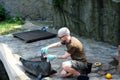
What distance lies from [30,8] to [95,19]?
5.16 m

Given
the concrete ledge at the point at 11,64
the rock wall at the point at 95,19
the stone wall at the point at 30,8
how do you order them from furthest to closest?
the stone wall at the point at 30,8 → the rock wall at the point at 95,19 → the concrete ledge at the point at 11,64

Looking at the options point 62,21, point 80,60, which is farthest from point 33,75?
point 62,21

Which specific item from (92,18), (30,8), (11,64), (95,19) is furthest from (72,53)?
(30,8)

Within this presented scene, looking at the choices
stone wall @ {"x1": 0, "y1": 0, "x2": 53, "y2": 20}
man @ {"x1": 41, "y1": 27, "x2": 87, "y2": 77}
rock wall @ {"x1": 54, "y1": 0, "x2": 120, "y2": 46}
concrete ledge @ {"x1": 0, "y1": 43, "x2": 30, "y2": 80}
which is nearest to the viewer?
man @ {"x1": 41, "y1": 27, "x2": 87, "y2": 77}

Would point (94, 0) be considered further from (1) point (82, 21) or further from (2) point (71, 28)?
(2) point (71, 28)

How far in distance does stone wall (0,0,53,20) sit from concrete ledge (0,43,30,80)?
4.42m

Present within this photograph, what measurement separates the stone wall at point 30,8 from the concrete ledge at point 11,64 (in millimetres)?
4423

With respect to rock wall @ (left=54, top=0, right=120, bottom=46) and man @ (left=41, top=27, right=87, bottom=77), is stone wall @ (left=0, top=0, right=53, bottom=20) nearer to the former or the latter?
rock wall @ (left=54, top=0, right=120, bottom=46)

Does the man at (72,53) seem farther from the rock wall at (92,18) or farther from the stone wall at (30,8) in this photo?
the stone wall at (30,8)

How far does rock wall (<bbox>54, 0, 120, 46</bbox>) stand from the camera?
337 inches

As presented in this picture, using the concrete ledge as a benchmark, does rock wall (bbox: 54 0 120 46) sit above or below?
above

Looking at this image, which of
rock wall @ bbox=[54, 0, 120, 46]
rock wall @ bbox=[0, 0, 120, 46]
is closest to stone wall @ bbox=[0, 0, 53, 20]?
rock wall @ bbox=[0, 0, 120, 46]

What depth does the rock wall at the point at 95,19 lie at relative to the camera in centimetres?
857

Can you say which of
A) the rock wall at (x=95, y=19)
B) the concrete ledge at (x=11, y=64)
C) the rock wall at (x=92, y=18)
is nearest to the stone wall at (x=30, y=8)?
the rock wall at (x=92, y=18)
